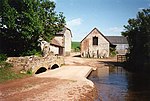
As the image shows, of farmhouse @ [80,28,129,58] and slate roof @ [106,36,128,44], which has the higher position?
slate roof @ [106,36,128,44]

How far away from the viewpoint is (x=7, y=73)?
22750mm

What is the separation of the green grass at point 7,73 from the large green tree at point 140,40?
19.6 metres

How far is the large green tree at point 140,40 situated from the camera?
3638cm

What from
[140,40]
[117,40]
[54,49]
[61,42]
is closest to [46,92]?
[140,40]

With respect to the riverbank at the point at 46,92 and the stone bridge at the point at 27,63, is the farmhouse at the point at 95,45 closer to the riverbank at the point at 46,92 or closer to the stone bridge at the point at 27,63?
the stone bridge at the point at 27,63

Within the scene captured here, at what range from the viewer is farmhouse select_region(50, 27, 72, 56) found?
53.1 m

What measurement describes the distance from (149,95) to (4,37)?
59.7 feet

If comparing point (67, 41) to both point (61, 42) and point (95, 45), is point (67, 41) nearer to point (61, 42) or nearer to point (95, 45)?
point (61, 42)

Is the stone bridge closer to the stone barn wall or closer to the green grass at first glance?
the green grass

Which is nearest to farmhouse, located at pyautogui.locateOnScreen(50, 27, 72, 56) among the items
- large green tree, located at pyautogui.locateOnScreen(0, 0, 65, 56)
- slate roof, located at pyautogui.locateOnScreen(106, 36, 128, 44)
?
large green tree, located at pyautogui.locateOnScreen(0, 0, 65, 56)

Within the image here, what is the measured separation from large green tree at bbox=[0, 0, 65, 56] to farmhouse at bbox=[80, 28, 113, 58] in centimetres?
2747

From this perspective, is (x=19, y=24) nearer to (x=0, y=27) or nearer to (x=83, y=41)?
(x=0, y=27)

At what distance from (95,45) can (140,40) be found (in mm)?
22040

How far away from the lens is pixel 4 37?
95.9ft
